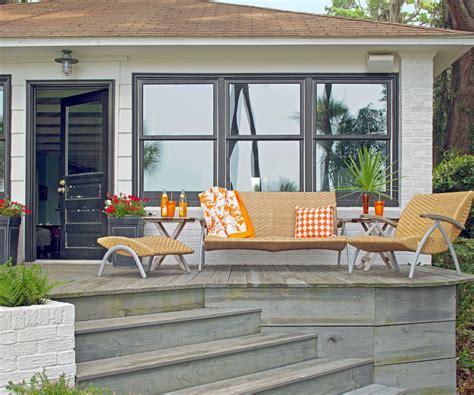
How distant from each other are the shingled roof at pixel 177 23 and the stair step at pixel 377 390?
348 cm

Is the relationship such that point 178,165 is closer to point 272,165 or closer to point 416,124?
point 272,165

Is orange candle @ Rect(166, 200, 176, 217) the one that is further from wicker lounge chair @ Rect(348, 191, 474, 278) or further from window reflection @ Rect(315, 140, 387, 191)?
wicker lounge chair @ Rect(348, 191, 474, 278)

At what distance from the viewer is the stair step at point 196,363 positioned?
3658 millimetres

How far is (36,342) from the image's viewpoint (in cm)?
343

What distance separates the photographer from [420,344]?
4832mm

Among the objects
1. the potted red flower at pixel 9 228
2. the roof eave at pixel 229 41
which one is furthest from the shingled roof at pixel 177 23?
the potted red flower at pixel 9 228

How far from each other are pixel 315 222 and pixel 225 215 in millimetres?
855

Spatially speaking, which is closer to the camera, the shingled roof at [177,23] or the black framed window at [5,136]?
the shingled roof at [177,23]

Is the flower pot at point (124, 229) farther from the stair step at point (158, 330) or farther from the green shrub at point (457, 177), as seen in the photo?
the green shrub at point (457, 177)

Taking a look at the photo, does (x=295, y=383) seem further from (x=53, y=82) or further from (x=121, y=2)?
(x=121, y=2)

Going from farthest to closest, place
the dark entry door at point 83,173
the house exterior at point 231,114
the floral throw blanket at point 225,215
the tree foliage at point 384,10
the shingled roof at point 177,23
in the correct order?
the tree foliage at point 384,10 < the dark entry door at point 83,173 < the house exterior at point 231,114 < the shingled roof at point 177,23 < the floral throw blanket at point 225,215

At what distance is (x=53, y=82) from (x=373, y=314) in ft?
14.2

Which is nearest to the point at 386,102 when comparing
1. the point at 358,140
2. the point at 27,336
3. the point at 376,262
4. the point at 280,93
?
the point at 358,140

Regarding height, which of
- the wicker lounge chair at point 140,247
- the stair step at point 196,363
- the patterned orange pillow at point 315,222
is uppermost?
the patterned orange pillow at point 315,222
